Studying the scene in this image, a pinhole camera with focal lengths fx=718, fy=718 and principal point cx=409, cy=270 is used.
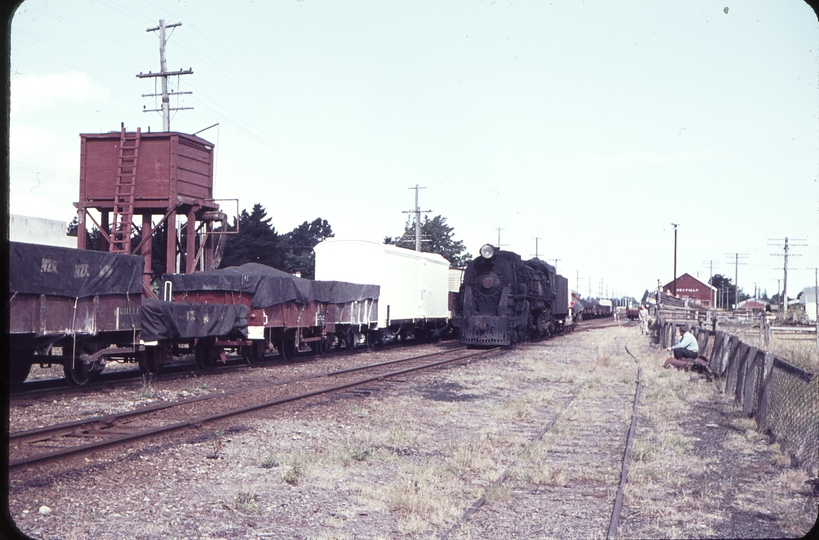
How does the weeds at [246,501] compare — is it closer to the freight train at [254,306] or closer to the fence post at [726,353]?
the freight train at [254,306]

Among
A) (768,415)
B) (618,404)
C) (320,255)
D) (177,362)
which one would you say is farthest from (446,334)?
(768,415)

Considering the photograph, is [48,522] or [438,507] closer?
[48,522]

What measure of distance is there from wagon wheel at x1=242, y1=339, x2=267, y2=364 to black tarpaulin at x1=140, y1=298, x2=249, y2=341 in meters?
1.07

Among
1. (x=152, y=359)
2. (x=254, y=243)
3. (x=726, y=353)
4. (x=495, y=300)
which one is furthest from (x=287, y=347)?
(x=254, y=243)

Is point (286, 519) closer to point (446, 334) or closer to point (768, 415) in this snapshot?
point (768, 415)

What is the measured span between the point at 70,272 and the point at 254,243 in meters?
41.4

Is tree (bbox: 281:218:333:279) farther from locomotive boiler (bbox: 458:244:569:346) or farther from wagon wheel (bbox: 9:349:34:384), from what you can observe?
wagon wheel (bbox: 9:349:34:384)

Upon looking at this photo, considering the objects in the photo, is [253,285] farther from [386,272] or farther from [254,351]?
[386,272]

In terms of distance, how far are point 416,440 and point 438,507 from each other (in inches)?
125

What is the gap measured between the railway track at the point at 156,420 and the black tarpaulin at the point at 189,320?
7.95 ft

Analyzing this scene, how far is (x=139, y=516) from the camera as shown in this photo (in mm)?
5957

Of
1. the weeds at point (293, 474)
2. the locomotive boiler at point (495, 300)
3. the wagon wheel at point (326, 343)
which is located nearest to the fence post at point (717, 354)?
the locomotive boiler at point (495, 300)

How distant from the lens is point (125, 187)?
2381cm

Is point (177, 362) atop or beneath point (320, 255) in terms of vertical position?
beneath
